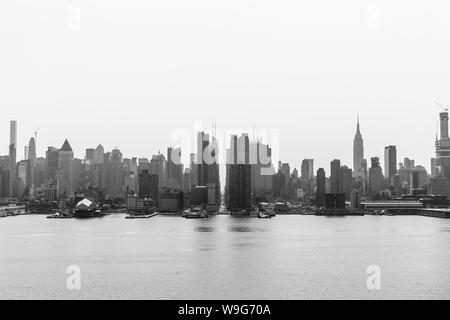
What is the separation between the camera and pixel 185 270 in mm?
63156

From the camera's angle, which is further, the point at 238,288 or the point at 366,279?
the point at 366,279

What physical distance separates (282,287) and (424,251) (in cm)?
4108

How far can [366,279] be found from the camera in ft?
189

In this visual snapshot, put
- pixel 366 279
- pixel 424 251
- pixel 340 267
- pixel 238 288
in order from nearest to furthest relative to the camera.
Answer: pixel 238 288, pixel 366 279, pixel 340 267, pixel 424 251
